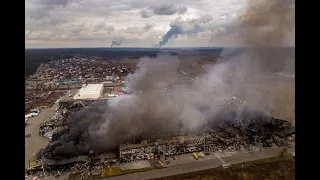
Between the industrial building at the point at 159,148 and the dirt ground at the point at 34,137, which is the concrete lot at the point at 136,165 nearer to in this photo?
the industrial building at the point at 159,148

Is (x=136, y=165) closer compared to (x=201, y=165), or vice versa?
(x=201, y=165)

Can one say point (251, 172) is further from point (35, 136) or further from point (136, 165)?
point (35, 136)

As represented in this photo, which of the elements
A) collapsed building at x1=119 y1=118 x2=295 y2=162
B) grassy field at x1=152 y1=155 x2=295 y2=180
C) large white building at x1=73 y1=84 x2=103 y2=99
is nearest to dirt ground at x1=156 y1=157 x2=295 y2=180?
grassy field at x1=152 y1=155 x2=295 y2=180

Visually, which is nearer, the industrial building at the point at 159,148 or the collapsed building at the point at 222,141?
the industrial building at the point at 159,148

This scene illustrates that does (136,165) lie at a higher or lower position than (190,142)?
lower

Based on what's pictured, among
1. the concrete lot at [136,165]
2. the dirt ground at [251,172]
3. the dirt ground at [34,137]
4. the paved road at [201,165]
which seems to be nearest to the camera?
the dirt ground at [251,172]

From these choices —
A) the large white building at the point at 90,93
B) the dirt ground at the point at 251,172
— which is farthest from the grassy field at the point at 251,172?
the large white building at the point at 90,93

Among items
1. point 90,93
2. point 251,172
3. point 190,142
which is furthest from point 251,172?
point 90,93

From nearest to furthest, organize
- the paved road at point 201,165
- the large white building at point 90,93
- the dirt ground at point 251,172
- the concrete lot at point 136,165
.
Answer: the dirt ground at point 251,172, the paved road at point 201,165, the concrete lot at point 136,165, the large white building at point 90,93
